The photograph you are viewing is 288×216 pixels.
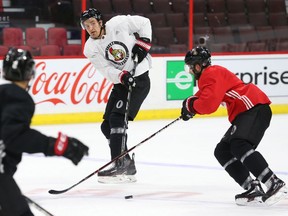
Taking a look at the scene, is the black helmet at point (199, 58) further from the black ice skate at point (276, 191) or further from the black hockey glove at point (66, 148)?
the black hockey glove at point (66, 148)

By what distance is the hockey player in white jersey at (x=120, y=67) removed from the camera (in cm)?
520

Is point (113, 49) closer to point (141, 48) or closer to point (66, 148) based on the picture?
point (141, 48)

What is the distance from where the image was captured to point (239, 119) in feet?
14.4

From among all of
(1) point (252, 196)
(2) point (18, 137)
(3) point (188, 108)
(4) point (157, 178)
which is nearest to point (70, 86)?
(4) point (157, 178)

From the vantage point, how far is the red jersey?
14.0ft

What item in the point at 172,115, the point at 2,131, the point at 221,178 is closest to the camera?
the point at 2,131

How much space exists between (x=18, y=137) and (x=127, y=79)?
222 cm

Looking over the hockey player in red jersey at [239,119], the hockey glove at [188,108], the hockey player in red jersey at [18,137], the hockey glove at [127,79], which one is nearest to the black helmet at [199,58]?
the hockey player in red jersey at [239,119]

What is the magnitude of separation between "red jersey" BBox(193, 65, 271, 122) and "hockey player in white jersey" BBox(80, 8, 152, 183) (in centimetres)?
91

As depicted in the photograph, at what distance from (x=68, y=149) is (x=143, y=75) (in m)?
2.45

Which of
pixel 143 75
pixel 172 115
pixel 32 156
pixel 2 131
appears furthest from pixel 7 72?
pixel 172 115

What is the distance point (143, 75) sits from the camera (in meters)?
5.45

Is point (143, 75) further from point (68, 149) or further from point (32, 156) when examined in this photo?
point (68, 149)

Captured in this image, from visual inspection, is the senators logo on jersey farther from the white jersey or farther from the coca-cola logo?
the coca-cola logo
